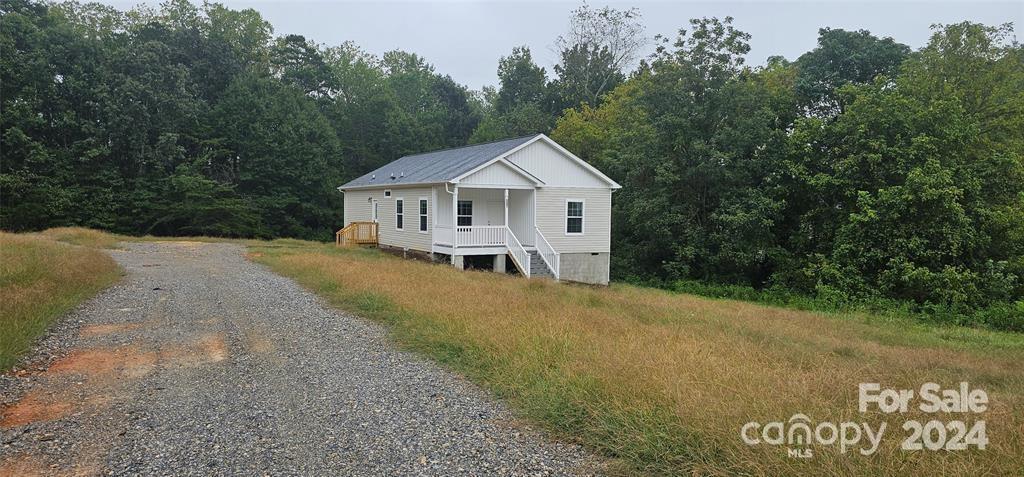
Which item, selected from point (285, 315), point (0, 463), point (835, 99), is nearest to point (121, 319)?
point (285, 315)

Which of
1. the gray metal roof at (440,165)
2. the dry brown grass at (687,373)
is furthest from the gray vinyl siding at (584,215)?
the dry brown grass at (687,373)

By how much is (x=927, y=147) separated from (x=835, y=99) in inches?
344

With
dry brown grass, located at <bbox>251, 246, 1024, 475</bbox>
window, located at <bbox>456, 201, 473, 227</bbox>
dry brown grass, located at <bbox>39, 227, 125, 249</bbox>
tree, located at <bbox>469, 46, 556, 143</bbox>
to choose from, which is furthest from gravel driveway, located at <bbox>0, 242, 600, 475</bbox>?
tree, located at <bbox>469, 46, 556, 143</bbox>

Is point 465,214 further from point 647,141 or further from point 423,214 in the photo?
point 647,141

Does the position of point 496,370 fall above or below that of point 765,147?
below

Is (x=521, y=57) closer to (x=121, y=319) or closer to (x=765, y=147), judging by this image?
→ (x=765, y=147)

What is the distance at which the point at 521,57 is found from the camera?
1940 inches

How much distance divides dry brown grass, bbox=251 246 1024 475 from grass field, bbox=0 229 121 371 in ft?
13.8

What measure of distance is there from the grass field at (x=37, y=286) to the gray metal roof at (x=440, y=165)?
391 inches

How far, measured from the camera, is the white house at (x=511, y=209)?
64.0 ft

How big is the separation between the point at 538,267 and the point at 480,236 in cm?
227

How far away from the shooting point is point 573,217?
859 inches

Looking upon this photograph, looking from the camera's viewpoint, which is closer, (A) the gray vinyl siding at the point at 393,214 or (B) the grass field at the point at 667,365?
(B) the grass field at the point at 667,365

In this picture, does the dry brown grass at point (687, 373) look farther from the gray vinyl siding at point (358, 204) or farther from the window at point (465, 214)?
the gray vinyl siding at point (358, 204)
